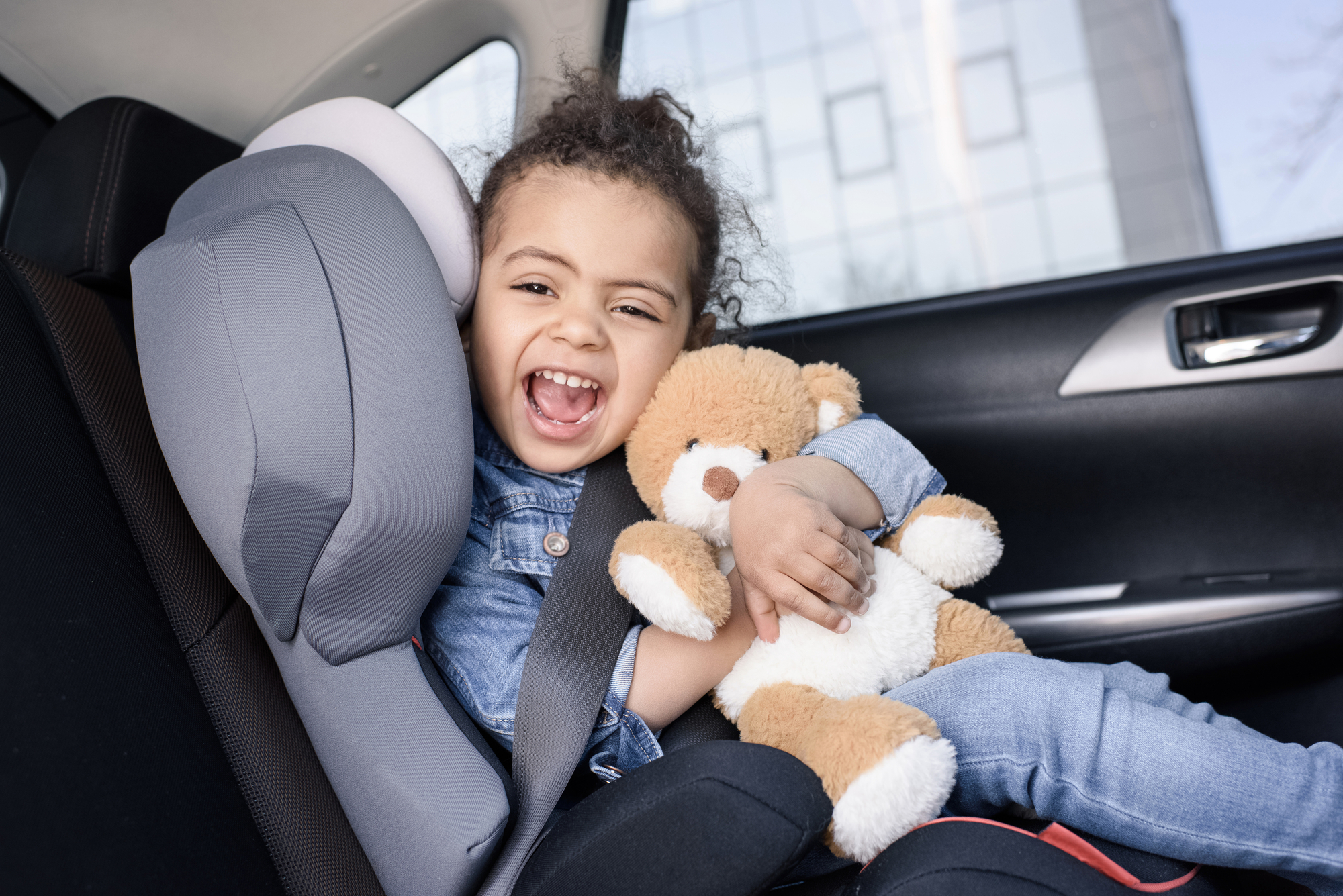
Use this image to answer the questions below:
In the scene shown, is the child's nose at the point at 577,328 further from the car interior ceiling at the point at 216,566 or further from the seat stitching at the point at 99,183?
the seat stitching at the point at 99,183

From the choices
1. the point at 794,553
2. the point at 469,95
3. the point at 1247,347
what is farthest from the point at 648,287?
the point at 1247,347

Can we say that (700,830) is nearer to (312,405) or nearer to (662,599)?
(662,599)

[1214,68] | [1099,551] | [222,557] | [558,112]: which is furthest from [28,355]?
[1214,68]

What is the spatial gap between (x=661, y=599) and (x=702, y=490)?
0.14 meters

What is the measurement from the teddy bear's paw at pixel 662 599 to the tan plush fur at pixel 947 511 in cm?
26

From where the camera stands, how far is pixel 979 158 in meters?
1.79

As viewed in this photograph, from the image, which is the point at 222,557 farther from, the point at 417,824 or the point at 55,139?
the point at 55,139

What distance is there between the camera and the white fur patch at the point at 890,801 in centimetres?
71

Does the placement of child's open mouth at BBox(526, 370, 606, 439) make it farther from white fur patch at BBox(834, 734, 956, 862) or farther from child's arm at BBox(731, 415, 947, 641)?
white fur patch at BBox(834, 734, 956, 862)

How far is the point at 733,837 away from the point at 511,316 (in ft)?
1.90

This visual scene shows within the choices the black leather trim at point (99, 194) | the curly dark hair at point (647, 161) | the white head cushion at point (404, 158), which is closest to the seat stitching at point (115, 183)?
the black leather trim at point (99, 194)

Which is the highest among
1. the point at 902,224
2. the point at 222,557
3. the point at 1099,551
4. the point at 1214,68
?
the point at 1214,68

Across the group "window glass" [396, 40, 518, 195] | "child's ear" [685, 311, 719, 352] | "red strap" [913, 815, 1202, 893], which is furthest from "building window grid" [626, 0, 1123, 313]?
"red strap" [913, 815, 1202, 893]

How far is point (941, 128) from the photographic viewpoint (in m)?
1.78
